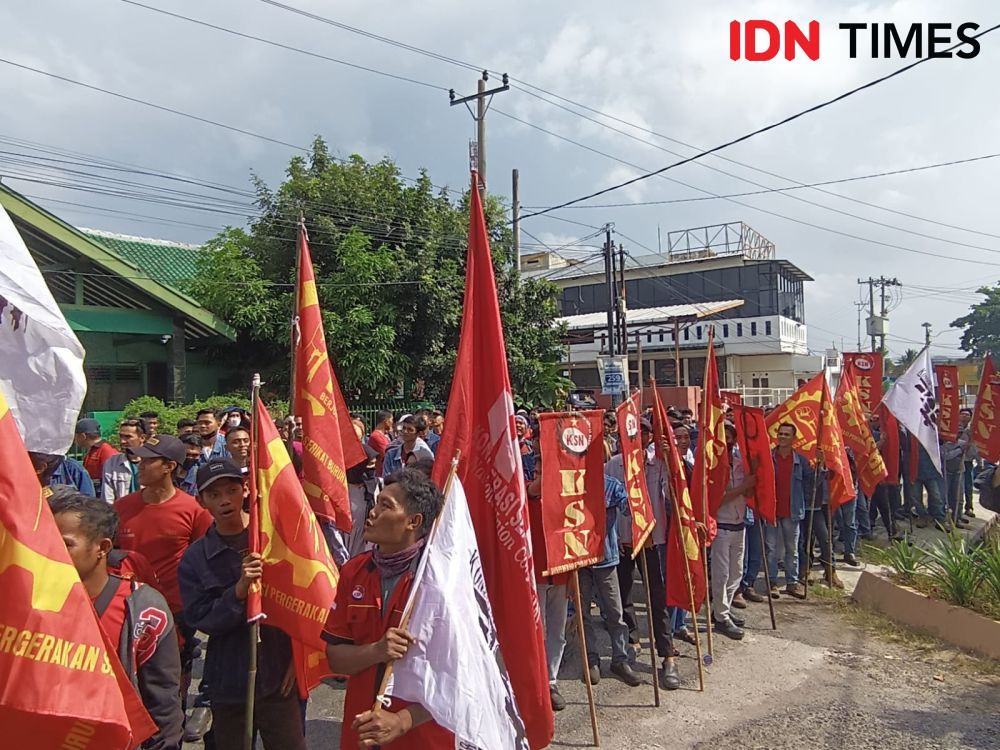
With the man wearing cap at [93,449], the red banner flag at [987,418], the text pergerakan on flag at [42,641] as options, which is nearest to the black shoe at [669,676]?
the text pergerakan on flag at [42,641]

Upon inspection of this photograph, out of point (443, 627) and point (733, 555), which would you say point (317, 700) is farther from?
point (733, 555)

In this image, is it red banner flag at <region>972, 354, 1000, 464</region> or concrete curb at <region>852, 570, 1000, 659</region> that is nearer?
concrete curb at <region>852, 570, 1000, 659</region>

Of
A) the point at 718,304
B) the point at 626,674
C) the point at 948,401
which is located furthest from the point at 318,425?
the point at 718,304

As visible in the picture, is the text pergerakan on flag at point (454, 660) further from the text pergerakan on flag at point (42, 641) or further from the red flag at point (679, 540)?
the red flag at point (679, 540)

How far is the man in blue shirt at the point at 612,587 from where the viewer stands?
564 cm

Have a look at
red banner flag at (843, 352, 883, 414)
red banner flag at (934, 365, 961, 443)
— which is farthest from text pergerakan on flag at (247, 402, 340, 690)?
red banner flag at (934, 365, 961, 443)

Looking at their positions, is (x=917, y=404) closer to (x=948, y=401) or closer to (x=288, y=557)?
(x=948, y=401)

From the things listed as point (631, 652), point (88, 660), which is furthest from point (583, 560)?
point (88, 660)

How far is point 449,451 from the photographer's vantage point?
142 inches

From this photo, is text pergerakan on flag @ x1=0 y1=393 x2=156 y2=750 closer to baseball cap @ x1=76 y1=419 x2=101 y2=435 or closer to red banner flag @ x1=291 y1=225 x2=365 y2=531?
red banner flag @ x1=291 y1=225 x2=365 y2=531

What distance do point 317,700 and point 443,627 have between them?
337 centimetres

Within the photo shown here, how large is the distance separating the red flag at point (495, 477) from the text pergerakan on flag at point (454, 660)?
0.54m

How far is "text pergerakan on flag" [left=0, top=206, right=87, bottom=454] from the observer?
272 centimetres

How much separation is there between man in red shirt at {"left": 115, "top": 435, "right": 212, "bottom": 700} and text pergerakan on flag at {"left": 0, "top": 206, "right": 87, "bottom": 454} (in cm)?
146
